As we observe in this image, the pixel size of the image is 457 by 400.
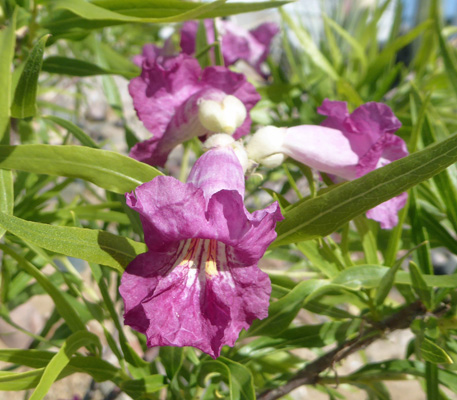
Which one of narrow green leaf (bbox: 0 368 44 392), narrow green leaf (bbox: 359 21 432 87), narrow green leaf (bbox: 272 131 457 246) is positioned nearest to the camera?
narrow green leaf (bbox: 272 131 457 246)

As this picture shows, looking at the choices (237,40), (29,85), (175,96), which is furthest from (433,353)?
(237,40)

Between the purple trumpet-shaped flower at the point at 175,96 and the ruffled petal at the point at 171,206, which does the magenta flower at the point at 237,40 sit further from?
the ruffled petal at the point at 171,206

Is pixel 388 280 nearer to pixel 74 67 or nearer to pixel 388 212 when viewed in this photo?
pixel 388 212

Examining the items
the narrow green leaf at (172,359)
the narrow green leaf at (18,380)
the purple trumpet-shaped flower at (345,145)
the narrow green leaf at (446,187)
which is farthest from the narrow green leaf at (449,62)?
the narrow green leaf at (18,380)

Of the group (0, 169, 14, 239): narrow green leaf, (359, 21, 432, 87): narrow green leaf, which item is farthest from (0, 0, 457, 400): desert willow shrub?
(359, 21, 432, 87): narrow green leaf

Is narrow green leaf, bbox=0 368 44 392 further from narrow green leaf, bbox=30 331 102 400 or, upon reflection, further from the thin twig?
the thin twig
